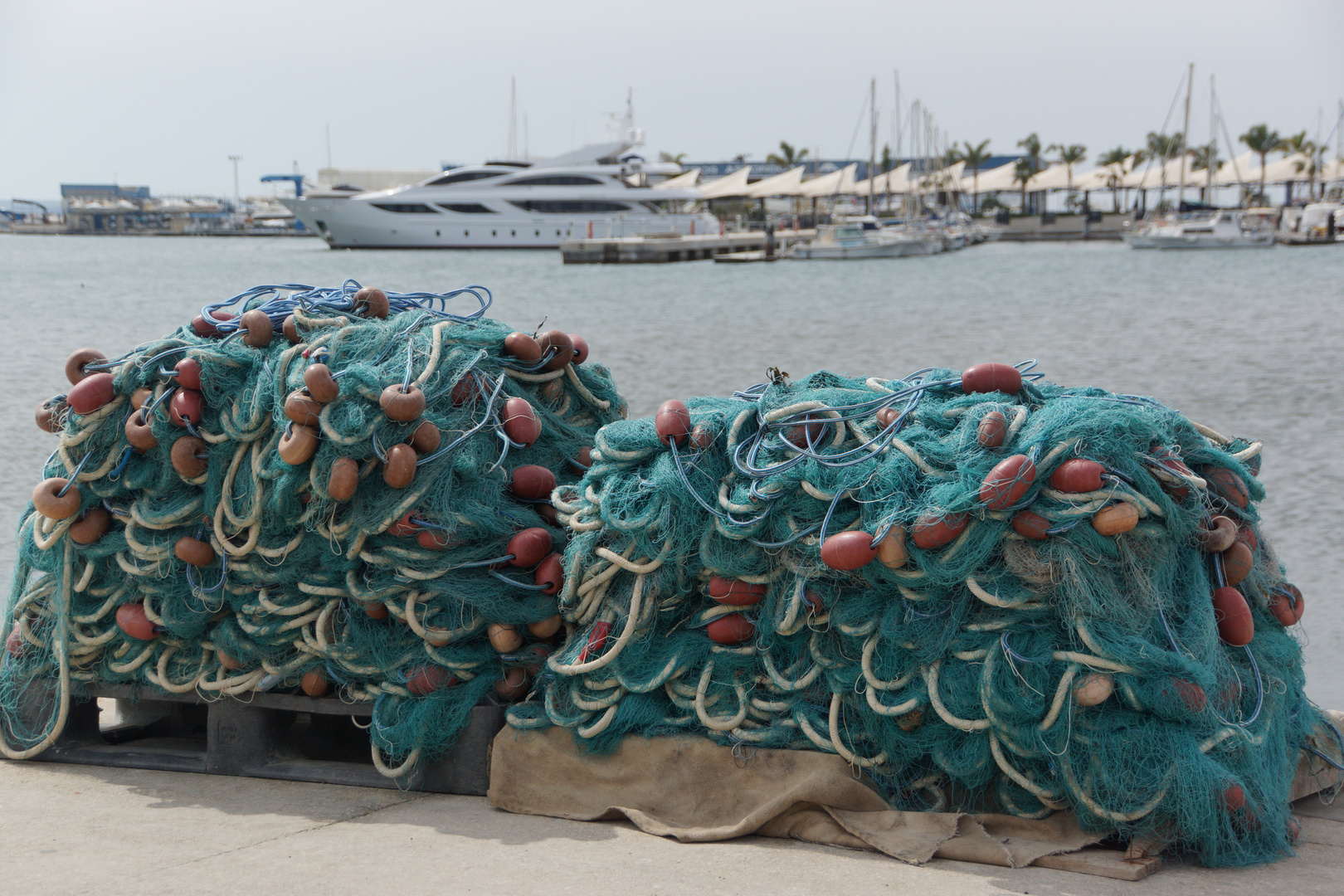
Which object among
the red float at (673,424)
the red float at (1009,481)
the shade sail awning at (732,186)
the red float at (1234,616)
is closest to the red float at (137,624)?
the red float at (673,424)

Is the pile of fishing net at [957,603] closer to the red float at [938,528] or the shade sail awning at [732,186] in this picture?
the red float at [938,528]

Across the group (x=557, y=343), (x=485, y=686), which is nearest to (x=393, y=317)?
(x=557, y=343)

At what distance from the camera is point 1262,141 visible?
7456 cm

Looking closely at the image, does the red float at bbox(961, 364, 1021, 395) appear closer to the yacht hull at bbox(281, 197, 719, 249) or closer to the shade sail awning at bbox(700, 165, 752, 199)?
the yacht hull at bbox(281, 197, 719, 249)

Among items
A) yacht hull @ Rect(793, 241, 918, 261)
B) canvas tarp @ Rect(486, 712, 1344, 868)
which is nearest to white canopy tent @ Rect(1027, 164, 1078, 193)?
yacht hull @ Rect(793, 241, 918, 261)

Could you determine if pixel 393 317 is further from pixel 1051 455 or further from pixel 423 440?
pixel 1051 455

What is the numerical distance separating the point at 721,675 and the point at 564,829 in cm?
64

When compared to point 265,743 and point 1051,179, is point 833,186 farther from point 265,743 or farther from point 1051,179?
point 265,743

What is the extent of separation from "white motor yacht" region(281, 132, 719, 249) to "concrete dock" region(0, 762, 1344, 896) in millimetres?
53697

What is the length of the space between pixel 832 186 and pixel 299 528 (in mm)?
83825

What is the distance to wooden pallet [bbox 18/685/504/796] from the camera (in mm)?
3770

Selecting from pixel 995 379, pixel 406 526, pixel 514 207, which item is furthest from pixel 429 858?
pixel 514 207

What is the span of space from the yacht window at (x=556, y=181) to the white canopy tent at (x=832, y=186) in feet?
95.3

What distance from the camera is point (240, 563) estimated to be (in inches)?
152
